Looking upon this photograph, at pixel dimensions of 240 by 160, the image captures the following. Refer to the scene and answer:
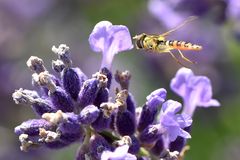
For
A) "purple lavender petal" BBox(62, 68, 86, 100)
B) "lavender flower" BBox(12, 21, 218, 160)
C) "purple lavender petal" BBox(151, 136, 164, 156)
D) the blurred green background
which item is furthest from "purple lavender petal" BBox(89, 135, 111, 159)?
the blurred green background

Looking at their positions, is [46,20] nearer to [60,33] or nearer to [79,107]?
[60,33]

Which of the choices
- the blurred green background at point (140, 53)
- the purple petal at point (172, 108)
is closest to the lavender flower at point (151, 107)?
the purple petal at point (172, 108)

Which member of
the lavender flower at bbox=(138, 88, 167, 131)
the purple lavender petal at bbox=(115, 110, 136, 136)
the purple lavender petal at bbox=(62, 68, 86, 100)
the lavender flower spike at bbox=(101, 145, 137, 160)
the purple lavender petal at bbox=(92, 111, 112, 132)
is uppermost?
the purple lavender petal at bbox=(62, 68, 86, 100)

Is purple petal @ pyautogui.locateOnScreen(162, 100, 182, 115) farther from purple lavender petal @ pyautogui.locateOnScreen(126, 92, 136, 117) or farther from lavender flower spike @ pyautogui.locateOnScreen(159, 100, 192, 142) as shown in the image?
purple lavender petal @ pyautogui.locateOnScreen(126, 92, 136, 117)

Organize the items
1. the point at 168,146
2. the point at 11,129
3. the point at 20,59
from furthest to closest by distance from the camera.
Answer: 1. the point at 20,59
2. the point at 11,129
3. the point at 168,146

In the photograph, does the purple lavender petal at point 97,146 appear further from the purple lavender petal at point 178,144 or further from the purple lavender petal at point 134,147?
the purple lavender petal at point 178,144

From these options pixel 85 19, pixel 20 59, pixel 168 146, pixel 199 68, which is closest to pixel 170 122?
pixel 168 146

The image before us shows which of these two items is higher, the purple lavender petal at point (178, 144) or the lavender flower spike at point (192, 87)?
the lavender flower spike at point (192, 87)
